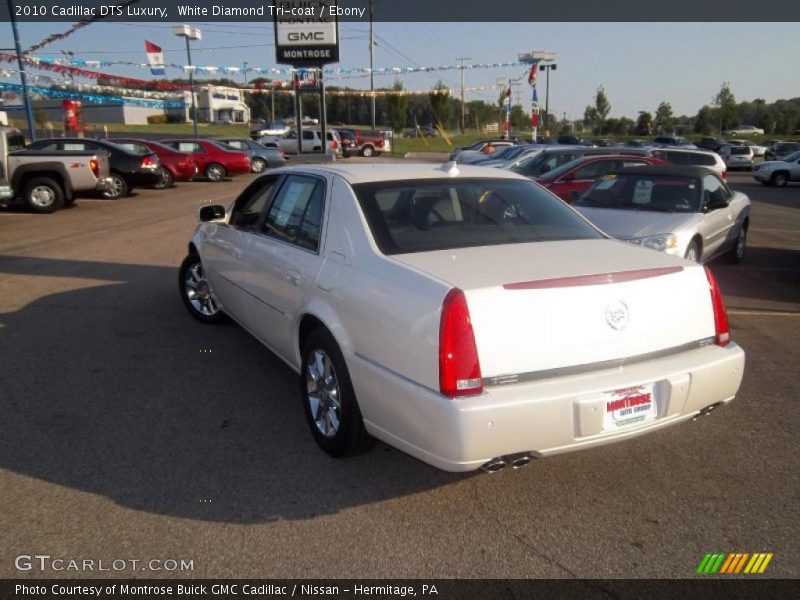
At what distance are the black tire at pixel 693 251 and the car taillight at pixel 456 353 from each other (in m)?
5.43

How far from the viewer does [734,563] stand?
2.85 m

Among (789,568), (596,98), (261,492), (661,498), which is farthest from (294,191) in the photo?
(596,98)

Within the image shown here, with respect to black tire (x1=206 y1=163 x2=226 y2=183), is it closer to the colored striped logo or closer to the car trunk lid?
the car trunk lid

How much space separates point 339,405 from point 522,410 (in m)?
1.12

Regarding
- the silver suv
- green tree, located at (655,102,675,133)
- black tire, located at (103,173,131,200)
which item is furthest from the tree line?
black tire, located at (103,173,131,200)

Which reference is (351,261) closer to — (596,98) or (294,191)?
(294,191)

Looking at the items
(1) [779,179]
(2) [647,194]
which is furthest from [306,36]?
(1) [779,179]

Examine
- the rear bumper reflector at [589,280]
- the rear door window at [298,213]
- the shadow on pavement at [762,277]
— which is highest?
the rear door window at [298,213]

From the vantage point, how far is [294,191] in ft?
14.9

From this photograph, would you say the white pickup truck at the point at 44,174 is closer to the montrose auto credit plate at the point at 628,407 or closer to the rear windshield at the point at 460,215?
the rear windshield at the point at 460,215

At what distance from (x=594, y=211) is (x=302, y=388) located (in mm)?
5260
